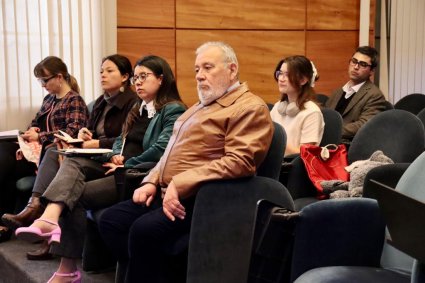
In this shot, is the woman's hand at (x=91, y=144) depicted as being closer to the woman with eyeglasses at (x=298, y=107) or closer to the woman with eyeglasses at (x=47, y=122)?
the woman with eyeglasses at (x=47, y=122)

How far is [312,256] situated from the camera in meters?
1.89

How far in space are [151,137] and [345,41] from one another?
333 centimetres

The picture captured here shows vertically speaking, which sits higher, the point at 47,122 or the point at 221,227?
the point at 47,122

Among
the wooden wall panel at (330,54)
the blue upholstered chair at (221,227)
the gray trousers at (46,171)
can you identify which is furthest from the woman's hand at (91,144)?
the wooden wall panel at (330,54)

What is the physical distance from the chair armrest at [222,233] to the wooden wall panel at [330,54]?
152 inches

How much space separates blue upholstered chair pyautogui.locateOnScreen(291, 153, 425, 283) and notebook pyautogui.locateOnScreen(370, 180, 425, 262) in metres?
0.46

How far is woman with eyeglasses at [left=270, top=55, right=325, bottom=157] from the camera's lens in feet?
11.2

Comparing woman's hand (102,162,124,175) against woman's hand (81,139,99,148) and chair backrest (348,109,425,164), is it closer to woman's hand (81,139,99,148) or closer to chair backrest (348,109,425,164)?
woman's hand (81,139,99,148)

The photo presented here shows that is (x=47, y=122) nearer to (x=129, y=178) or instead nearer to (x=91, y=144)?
(x=91, y=144)

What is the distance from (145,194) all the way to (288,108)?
1.17m

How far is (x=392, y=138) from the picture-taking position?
3023 millimetres

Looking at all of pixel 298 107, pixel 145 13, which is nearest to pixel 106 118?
pixel 298 107

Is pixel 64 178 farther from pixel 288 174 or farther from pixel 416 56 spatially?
pixel 416 56

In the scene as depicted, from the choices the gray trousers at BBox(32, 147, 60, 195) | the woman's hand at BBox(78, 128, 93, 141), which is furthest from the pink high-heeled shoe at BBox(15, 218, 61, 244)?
the woman's hand at BBox(78, 128, 93, 141)
